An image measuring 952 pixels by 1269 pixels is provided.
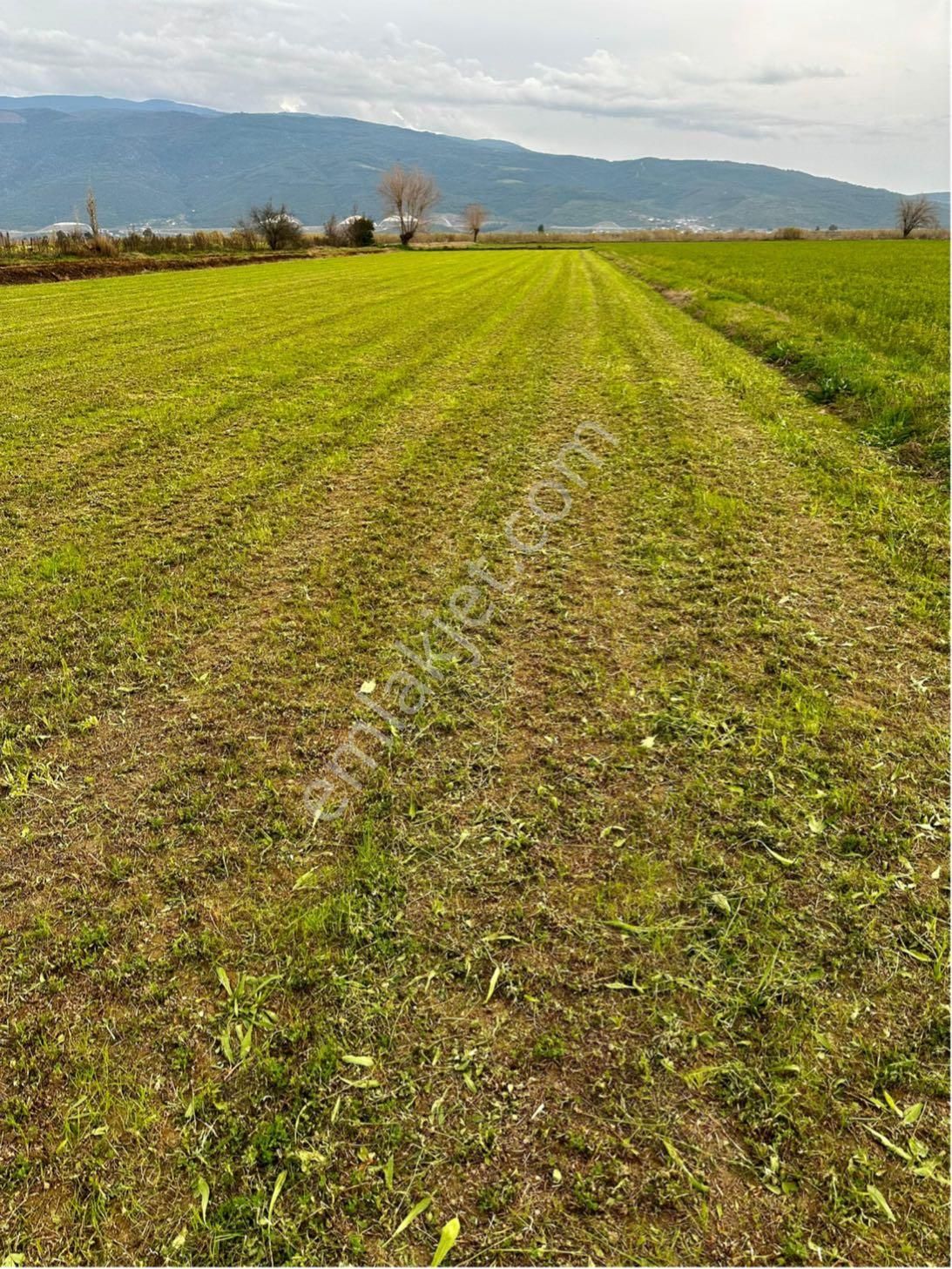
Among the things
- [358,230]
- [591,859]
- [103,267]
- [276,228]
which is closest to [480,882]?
[591,859]

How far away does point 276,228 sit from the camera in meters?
54.4

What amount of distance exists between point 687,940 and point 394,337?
1534 cm

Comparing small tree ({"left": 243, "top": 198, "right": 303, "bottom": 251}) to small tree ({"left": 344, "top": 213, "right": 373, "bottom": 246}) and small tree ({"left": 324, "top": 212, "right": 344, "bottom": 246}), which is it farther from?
small tree ({"left": 344, "top": 213, "right": 373, "bottom": 246})

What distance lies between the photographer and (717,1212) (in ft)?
6.31

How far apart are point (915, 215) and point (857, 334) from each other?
105 meters

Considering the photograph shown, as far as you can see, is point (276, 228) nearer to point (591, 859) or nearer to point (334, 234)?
point (334, 234)

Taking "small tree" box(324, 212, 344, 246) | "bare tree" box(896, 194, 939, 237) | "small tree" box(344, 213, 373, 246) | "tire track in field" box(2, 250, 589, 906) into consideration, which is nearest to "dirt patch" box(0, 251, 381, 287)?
"small tree" box(324, 212, 344, 246)

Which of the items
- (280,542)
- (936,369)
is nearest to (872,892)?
(280,542)

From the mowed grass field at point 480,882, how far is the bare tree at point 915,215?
113 metres

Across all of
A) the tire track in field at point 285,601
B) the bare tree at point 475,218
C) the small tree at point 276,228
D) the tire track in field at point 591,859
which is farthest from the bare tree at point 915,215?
the tire track in field at point 591,859

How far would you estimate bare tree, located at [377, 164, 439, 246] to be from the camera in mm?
87750

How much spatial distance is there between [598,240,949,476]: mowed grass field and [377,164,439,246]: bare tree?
239 feet

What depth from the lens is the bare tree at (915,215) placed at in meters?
88.6

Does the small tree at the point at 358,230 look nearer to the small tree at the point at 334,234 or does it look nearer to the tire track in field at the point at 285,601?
the small tree at the point at 334,234
